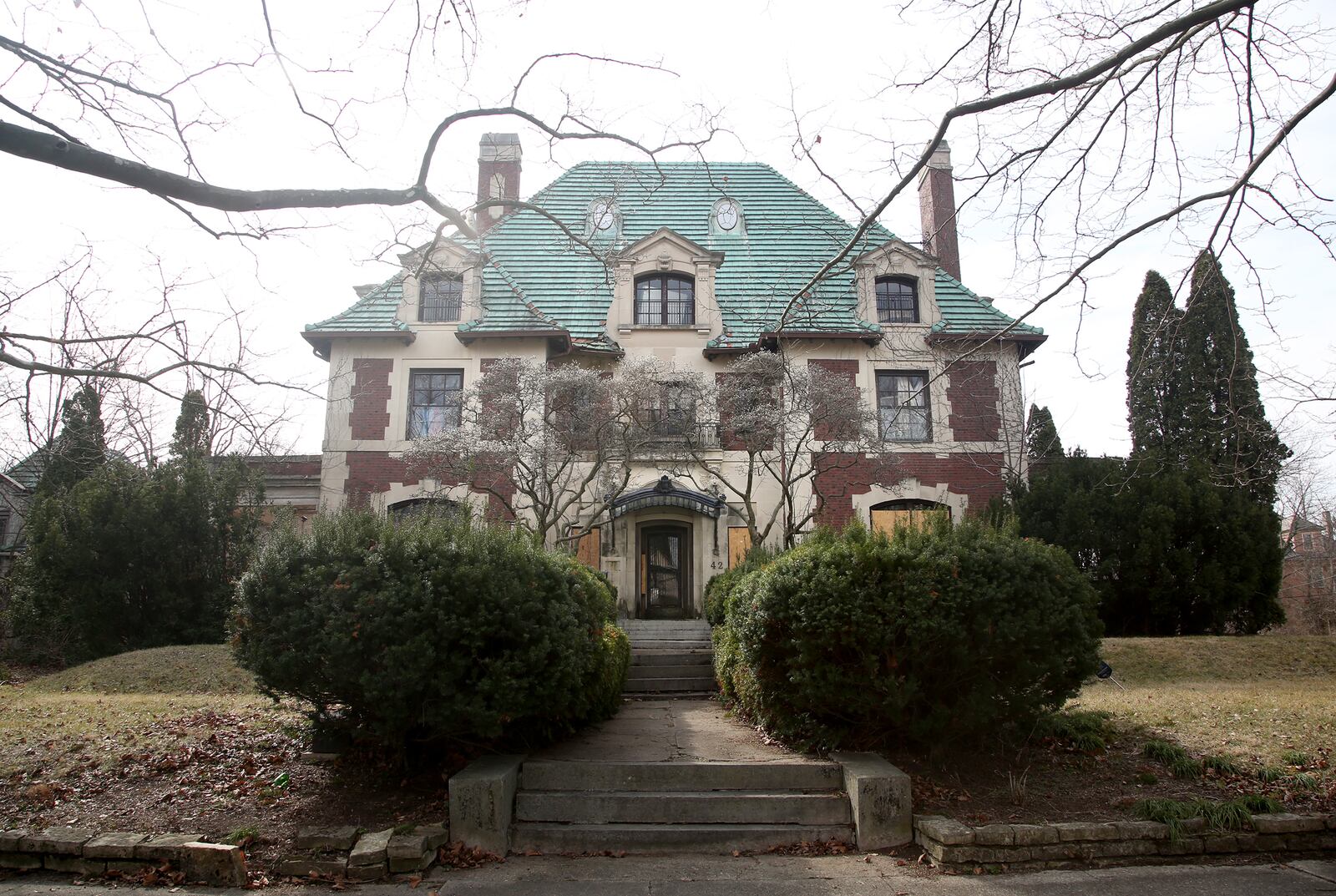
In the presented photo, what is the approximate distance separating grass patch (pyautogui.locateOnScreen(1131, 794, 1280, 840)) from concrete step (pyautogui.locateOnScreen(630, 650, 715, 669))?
6.54 meters

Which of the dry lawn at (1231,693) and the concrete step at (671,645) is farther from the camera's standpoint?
the concrete step at (671,645)

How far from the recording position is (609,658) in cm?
805

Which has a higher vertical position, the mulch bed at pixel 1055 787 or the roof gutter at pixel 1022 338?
the roof gutter at pixel 1022 338

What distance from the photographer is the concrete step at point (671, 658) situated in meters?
11.6

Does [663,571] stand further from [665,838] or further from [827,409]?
[665,838]

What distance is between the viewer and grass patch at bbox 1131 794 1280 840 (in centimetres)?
543

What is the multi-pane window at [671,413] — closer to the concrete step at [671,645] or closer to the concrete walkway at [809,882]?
the concrete step at [671,645]

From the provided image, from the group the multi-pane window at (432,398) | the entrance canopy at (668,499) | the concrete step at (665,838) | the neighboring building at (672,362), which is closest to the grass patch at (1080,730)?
the concrete step at (665,838)

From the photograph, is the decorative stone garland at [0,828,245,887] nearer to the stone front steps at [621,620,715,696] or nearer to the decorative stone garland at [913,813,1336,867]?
the decorative stone garland at [913,813,1336,867]

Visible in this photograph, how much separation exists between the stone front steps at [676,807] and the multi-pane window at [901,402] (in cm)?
1256

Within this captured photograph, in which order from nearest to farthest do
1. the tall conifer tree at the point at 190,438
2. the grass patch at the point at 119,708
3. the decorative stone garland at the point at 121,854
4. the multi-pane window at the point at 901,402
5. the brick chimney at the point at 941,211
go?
the decorative stone garland at the point at 121,854 → the grass patch at the point at 119,708 → the tall conifer tree at the point at 190,438 → the multi-pane window at the point at 901,402 → the brick chimney at the point at 941,211

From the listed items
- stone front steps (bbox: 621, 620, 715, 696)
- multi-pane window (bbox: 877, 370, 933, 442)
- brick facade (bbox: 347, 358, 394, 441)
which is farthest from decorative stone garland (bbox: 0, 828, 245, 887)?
multi-pane window (bbox: 877, 370, 933, 442)

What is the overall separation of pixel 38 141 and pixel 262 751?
5.25m

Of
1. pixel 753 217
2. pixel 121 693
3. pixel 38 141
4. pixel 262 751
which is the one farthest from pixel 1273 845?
pixel 753 217
